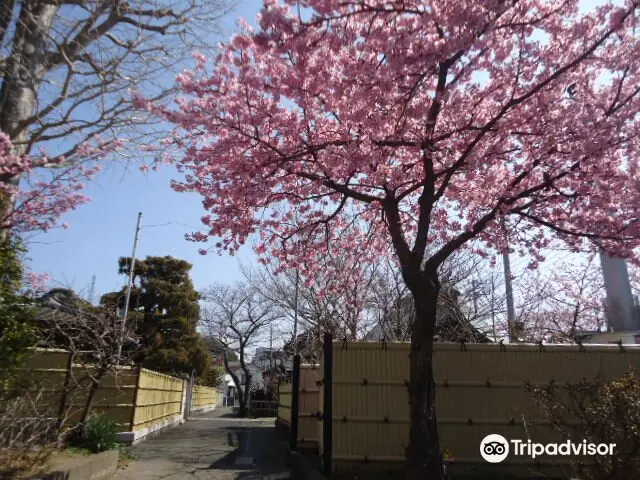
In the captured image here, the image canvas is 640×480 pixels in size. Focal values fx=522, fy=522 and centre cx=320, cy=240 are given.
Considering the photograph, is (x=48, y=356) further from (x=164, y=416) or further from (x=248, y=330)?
(x=248, y=330)

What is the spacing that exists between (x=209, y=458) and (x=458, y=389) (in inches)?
228

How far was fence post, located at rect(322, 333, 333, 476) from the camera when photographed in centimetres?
825

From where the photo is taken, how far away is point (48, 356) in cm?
1170

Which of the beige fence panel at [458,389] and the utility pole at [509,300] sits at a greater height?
the utility pole at [509,300]

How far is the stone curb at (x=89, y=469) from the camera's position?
5.89m

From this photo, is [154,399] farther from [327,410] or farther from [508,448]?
[508,448]

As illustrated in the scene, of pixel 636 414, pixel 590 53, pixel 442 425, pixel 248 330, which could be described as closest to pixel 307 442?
pixel 442 425

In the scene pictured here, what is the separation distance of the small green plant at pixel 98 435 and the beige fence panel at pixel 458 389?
4.15 m

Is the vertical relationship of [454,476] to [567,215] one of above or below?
below

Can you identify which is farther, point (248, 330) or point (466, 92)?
point (248, 330)

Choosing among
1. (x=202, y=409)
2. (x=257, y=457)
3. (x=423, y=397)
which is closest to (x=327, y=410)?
(x=423, y=397)

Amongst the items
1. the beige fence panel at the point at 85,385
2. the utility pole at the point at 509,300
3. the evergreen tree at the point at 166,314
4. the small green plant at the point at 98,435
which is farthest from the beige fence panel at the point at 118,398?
the evergreen tree at the point at 166,314

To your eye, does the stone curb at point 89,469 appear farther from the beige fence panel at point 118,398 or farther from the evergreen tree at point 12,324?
the beige fence panel at point 118,398

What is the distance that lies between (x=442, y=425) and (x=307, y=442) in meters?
4.60
